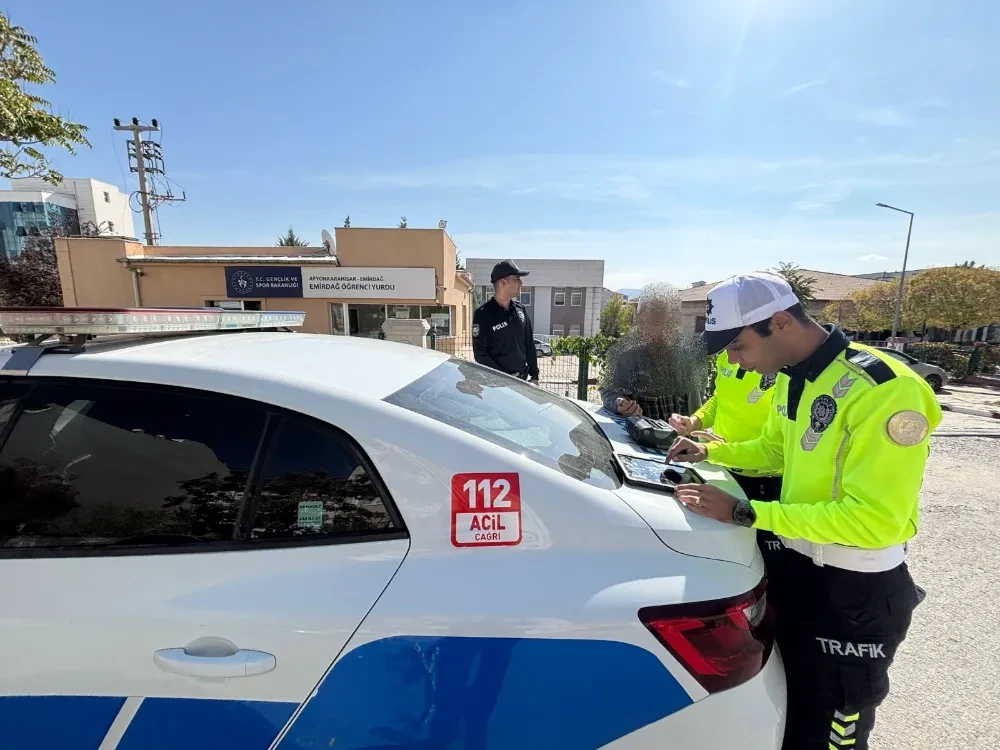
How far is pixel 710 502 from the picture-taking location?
1293 mm

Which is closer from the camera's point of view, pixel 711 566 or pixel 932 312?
pixel 711 566

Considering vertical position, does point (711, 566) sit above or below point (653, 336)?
below

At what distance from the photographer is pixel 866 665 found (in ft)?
4.66

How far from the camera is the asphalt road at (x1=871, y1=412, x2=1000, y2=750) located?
1985mm

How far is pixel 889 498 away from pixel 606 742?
3.10 feet

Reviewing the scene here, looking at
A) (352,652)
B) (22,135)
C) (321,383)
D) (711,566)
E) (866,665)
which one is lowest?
(866,665)

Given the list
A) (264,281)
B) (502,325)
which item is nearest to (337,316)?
(264,281)

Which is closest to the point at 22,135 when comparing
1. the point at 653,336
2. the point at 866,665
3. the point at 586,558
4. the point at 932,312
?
the point at 653,336

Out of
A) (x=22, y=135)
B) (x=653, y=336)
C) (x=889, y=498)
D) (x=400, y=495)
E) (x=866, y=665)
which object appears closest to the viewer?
(x=400, y=495)

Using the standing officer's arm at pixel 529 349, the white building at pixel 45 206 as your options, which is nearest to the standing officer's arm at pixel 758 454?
the standing officer's arm at pixel 529 349

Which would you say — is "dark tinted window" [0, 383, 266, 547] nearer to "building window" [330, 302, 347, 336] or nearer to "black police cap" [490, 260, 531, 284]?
"black police cap" [490, 260, 531, 284]

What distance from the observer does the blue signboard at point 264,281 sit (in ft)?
54.4

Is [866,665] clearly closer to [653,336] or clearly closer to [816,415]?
[816,415]

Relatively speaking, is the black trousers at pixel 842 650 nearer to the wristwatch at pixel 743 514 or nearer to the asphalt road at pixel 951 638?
the wristwatch at pixel 743 514
